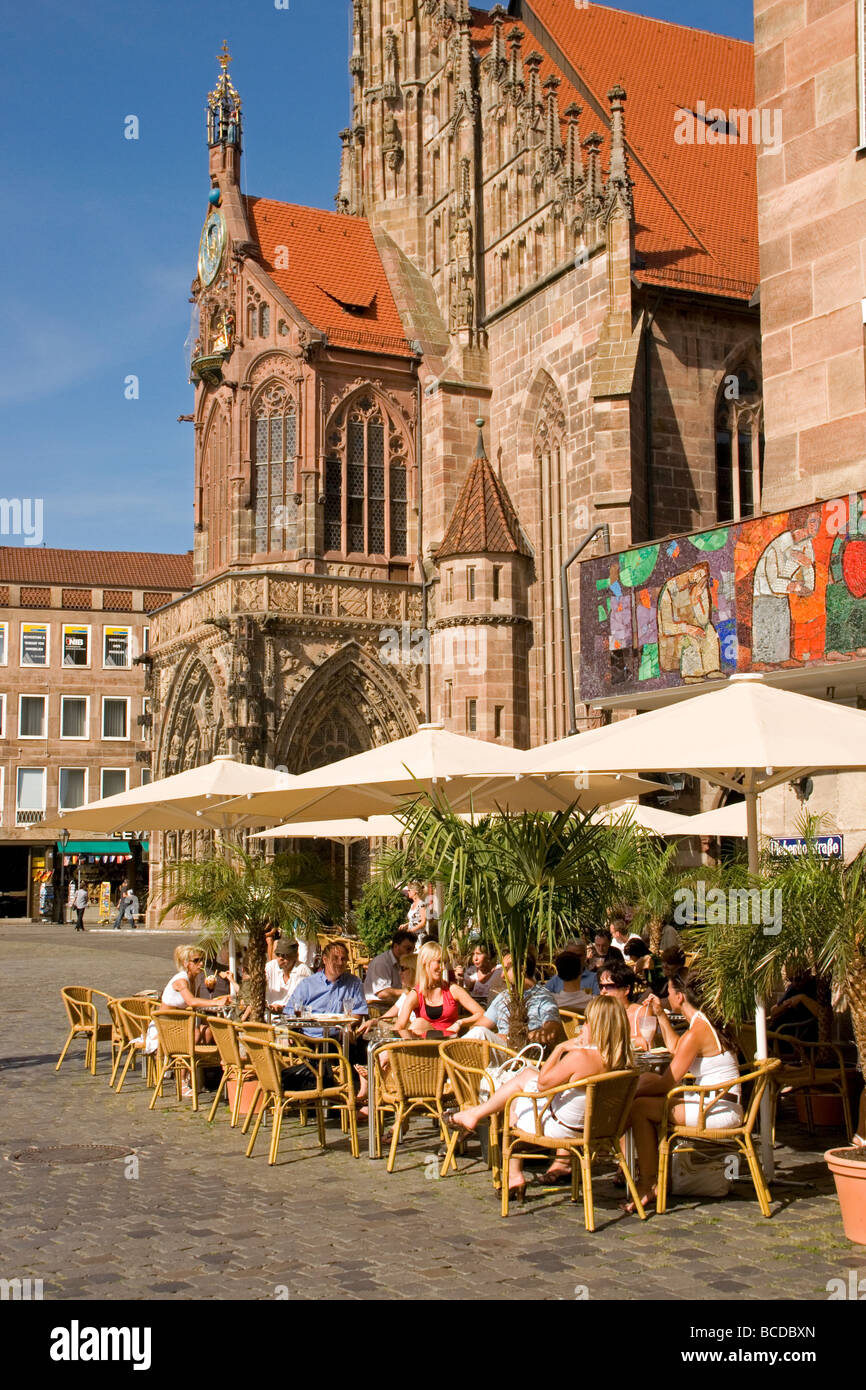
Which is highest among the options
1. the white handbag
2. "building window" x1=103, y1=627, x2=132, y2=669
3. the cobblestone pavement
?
"building window" x1=103, y1=627, x2=132, y2=669

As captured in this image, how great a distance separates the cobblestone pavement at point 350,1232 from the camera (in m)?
5.79

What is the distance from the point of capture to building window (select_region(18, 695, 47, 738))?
5241 centimetres

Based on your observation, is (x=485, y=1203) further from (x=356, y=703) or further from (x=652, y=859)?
(x=356, y=703)

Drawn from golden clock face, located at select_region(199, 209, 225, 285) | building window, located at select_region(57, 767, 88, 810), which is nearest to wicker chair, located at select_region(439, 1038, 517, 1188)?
golden clock face, located at select_region(199, 209, 225, 285)

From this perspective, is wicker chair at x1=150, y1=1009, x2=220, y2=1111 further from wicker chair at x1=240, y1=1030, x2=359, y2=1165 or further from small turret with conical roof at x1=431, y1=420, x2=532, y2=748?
small turret with conical roof at x1=431, y1=420, x2=532, y2=748

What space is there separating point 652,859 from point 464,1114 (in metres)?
8.26

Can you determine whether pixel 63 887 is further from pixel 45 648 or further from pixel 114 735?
pixel 45 648

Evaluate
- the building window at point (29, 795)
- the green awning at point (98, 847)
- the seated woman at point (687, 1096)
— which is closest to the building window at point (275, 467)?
the green awning at point (98, 847)

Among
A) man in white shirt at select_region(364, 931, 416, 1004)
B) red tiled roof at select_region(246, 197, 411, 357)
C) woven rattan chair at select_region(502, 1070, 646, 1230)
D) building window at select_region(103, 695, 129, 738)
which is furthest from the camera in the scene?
building window at select_region(103, 695, 129, 738)

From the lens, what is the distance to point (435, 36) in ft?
109

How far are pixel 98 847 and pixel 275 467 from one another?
2274 centimetres

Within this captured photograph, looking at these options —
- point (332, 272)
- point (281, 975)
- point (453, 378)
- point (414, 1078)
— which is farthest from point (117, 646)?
point (414, 1078)

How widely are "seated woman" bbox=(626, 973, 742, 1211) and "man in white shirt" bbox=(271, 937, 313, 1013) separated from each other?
4521 mm
